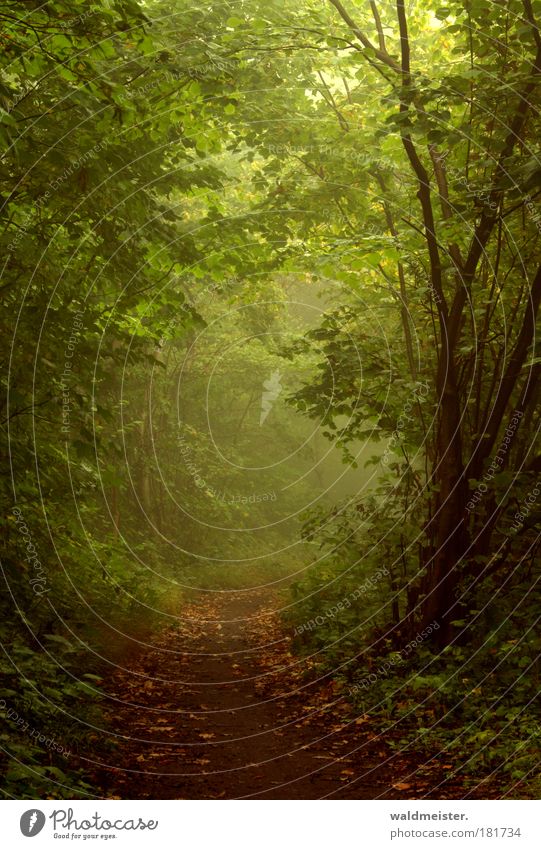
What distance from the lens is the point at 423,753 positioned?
6555mm

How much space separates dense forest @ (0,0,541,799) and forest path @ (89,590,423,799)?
4 cm

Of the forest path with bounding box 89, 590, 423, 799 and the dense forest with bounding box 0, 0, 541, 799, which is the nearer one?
the forest path with bounding box 89, 590, 423, 799

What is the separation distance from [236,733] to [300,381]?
417 centimetres

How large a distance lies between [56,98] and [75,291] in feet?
6.30

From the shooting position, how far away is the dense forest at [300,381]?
6359 mm

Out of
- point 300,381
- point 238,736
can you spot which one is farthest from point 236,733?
point 300,381

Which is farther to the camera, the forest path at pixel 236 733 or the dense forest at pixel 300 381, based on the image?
the dense forest at pixel 300 381

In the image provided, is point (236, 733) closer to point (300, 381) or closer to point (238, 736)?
point (238, 736)

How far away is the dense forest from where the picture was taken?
636 centimetres

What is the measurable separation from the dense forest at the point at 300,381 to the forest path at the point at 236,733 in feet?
0.13

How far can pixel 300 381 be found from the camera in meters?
9.53

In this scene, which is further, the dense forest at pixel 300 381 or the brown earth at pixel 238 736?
the dense forest at pixel 300 381

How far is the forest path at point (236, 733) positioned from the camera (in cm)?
601
